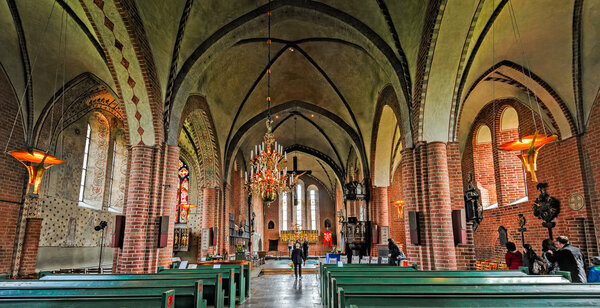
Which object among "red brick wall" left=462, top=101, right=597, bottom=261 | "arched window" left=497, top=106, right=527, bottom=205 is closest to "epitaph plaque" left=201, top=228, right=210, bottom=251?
"red brick wall" left=462, top=101, right=597, bottom=261

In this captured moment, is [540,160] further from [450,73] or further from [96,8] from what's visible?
[96,8]

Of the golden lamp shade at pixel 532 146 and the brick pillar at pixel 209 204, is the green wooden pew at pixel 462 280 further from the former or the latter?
the brick pillar at pixel 209 204

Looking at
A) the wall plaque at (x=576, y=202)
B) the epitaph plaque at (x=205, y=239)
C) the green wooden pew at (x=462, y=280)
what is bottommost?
the green wooden pew at (x=462, y=280)

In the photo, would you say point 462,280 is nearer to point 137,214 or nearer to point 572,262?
point 572,262

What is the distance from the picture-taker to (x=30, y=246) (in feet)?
32.9

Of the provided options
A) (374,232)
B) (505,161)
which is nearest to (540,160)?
(505,161)

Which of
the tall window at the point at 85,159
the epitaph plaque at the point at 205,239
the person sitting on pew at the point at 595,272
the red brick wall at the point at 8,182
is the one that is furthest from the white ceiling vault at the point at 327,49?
the epitaph plaque at the point at 205,239

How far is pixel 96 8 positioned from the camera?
24.1ft

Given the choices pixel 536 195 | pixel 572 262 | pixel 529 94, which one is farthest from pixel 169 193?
pixel 536 195

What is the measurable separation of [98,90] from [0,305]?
1026 centimetres

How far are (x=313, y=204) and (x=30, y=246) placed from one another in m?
25.4

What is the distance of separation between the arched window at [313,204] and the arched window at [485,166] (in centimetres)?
2085

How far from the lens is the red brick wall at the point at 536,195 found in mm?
9125

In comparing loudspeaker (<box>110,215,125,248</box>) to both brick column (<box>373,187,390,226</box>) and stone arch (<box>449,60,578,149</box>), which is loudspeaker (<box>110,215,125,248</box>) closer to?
stone arch (<box>449,60,578,149</box>)
